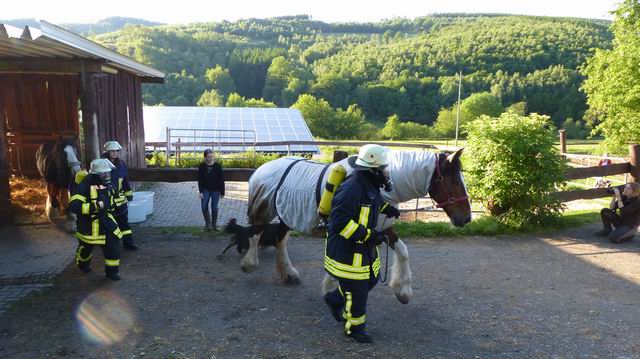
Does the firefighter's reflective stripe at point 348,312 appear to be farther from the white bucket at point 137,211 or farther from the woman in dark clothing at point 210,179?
the white bucket at point 137,211

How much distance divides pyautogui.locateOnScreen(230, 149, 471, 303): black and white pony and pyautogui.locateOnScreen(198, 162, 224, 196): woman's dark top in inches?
102

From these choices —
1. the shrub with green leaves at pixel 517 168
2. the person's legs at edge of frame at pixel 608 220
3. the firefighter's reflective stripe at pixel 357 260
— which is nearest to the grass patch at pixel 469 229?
the shrub with green leaves at pixel 517 168

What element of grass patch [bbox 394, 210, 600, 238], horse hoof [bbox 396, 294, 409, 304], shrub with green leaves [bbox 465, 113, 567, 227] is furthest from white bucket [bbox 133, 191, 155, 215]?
shrub with green leaves [bbox 465, 113, 567, 227]

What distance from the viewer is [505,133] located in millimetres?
8766

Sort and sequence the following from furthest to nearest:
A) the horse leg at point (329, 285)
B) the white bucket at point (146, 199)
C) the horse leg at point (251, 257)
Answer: the white bucket at point (146, 199)
the horse leg at point (251, 257)
the horse leg at point (329, 285)

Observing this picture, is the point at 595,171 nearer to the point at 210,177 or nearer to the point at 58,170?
the point at 210,177

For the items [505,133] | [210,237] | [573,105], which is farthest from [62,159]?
[573,105]

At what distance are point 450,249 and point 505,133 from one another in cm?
266

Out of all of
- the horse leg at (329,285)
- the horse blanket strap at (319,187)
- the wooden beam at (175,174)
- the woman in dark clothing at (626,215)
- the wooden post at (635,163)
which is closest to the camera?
the horse blanket strap at (319,187)

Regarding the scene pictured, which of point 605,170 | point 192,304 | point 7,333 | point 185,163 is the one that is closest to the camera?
point 7,333

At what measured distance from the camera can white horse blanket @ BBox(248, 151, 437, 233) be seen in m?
4.92

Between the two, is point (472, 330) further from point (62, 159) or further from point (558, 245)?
point (62, 159)

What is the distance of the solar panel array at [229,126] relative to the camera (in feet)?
74.6

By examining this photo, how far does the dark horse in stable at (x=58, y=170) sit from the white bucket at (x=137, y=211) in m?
1.03
